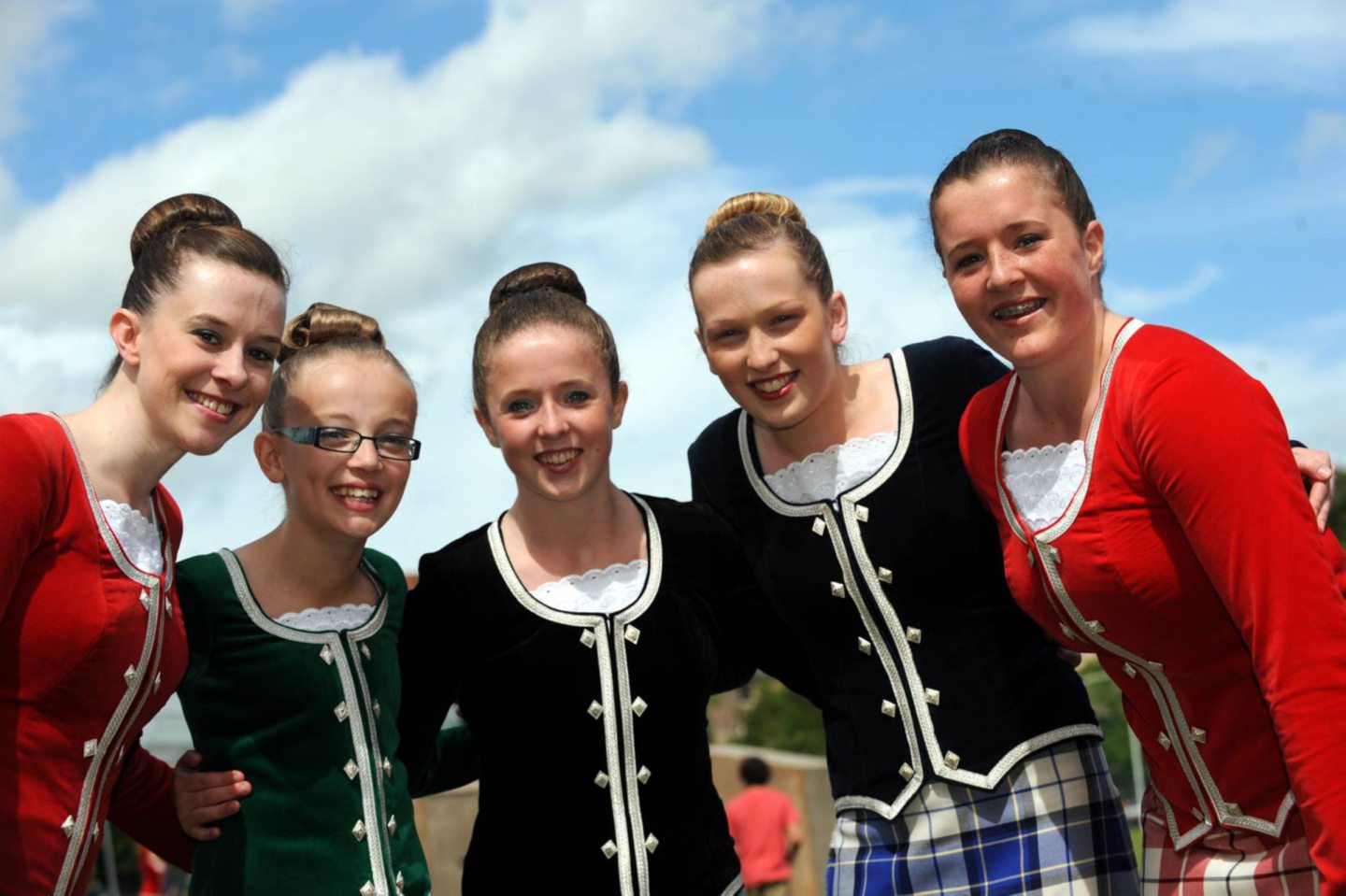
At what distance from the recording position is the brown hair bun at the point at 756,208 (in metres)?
3.87

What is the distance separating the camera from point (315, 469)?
361cm

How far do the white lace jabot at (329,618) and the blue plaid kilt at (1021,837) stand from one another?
4.54ft

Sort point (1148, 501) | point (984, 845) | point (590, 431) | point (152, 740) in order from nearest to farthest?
1. point (1148, 501)
2. point (984, 845)
3. point (590, 431)
4. point (152, 740)

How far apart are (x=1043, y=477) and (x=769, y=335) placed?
2.58ft

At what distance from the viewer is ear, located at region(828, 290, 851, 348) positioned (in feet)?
12.3

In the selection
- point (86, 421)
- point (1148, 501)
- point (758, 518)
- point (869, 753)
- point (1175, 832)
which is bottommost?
point (1175, 832)

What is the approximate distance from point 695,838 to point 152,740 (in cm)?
1209

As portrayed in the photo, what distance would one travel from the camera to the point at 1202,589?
2.84m

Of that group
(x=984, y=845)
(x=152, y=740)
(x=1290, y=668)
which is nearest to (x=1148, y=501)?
(x=1290, y=668)

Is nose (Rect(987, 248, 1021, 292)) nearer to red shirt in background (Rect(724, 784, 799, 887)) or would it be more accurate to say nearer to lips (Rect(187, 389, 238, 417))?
lips (Rect(187, 389, 238, 417))

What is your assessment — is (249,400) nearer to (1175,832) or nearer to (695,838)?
(695,838)

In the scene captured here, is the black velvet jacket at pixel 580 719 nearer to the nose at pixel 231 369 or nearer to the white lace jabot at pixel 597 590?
the white lace jabot at pixel 597 590

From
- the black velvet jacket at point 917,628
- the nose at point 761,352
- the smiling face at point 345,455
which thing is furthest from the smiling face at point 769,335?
the smiling face at point 345,455

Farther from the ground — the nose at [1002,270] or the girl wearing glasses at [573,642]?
the nose at [1002,270]
